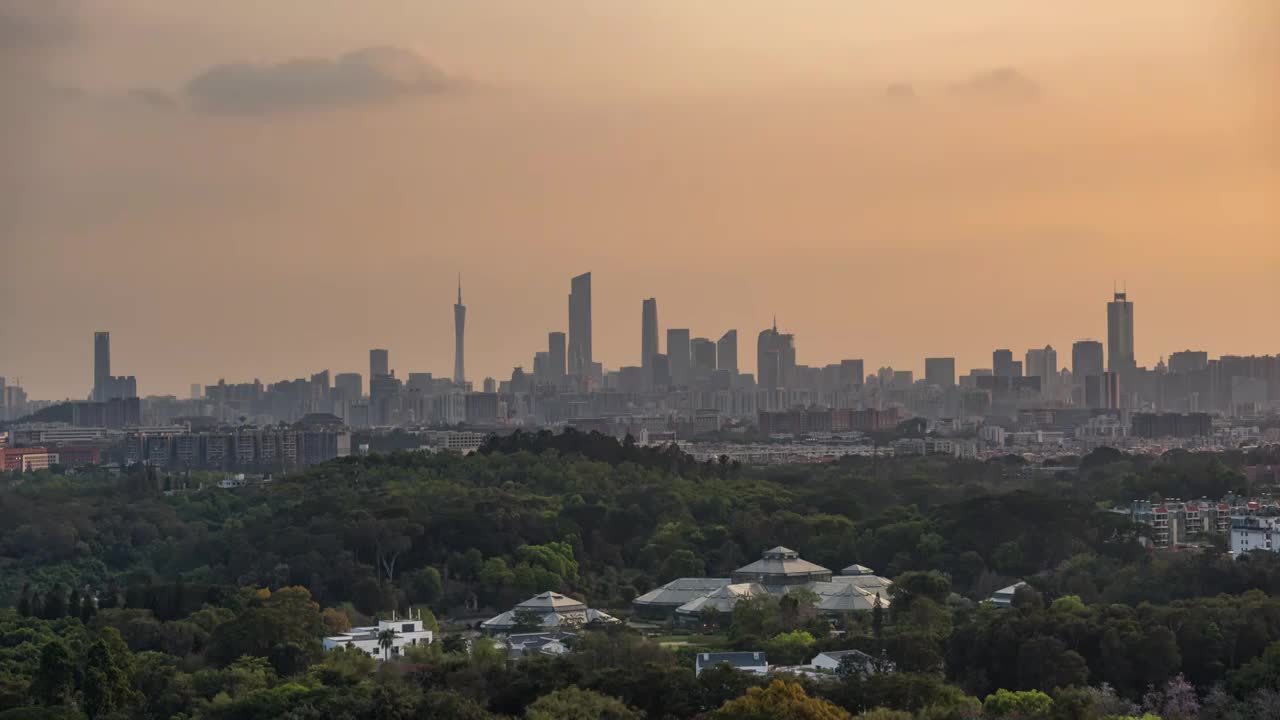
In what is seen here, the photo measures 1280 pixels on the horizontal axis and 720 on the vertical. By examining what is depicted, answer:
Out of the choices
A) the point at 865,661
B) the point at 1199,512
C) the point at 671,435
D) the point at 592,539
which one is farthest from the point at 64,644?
the point at 671,435

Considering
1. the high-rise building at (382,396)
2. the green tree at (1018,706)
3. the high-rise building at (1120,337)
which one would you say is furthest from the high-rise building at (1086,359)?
the green tree at (1018,706)

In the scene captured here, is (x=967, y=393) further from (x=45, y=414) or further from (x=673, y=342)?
(x=45, y=414)

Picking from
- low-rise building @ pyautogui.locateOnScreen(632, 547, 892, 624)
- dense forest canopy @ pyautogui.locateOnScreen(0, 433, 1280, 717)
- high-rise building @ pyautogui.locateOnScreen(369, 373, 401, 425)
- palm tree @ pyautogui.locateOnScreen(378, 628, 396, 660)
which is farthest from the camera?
high-rise building @ pyautogui.locateOnScreen(369, 373, 401, 425)

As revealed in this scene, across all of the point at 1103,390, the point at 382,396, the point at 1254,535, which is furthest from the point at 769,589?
the point at 382,396

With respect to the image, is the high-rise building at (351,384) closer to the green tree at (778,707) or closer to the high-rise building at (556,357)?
the high-rise building at (556,357)

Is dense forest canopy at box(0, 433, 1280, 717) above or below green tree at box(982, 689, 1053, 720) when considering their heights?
above

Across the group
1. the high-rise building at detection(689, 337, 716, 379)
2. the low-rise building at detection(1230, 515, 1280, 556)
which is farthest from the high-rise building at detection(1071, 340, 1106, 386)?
the low-rise building at detection(1230, 515, 1280, 556)

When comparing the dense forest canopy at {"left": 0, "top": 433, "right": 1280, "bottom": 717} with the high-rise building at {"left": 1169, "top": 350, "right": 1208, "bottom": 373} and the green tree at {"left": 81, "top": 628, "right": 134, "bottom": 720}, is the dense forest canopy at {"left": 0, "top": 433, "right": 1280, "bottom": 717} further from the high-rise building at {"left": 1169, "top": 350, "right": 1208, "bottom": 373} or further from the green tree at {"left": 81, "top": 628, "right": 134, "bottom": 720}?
the high-rise building at {"left": 1169, "top": 350, "right": 1208, "bottom": 373}
